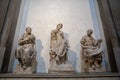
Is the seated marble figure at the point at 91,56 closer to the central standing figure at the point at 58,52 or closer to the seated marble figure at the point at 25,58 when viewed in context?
the central standing figure at the point at 58,52

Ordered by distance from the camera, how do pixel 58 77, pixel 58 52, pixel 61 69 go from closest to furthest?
1. pixel 58 77
2. pixel 61 69
3. pixel 58 52

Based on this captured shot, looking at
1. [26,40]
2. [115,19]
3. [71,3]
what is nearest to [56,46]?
[26,40]

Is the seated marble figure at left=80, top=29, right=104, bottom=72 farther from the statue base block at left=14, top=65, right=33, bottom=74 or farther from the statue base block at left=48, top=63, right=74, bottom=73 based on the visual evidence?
the statue base block at left=14, top=65, right=33, bottom=74

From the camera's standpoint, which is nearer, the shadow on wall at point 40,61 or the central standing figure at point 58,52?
the central standing figure at point 58,52

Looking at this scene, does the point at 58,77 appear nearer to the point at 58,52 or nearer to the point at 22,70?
→ the point at 58,52

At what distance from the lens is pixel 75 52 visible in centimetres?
710

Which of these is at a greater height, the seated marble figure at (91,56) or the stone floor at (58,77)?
the seated marble figure at (91,56)

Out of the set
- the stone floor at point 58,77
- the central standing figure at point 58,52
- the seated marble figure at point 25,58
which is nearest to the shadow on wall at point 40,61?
the seated marble figure at point 25,58

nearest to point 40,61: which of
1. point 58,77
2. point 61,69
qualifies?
point 61,69

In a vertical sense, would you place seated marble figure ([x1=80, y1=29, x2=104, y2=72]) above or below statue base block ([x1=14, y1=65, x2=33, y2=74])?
above

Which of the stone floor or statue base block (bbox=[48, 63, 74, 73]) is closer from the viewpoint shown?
the stone floor

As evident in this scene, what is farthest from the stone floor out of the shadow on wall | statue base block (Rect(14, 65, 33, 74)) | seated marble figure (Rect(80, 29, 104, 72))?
the shadow on wall

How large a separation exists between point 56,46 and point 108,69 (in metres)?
1.66

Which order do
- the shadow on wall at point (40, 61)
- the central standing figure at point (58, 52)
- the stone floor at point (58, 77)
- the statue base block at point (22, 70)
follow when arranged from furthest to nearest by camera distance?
the shadow on wall at point (40, 61)
the central standing figure at point (58, 52)
the statue base block at point (22, 70)
the stone floor at point (58, 77)
